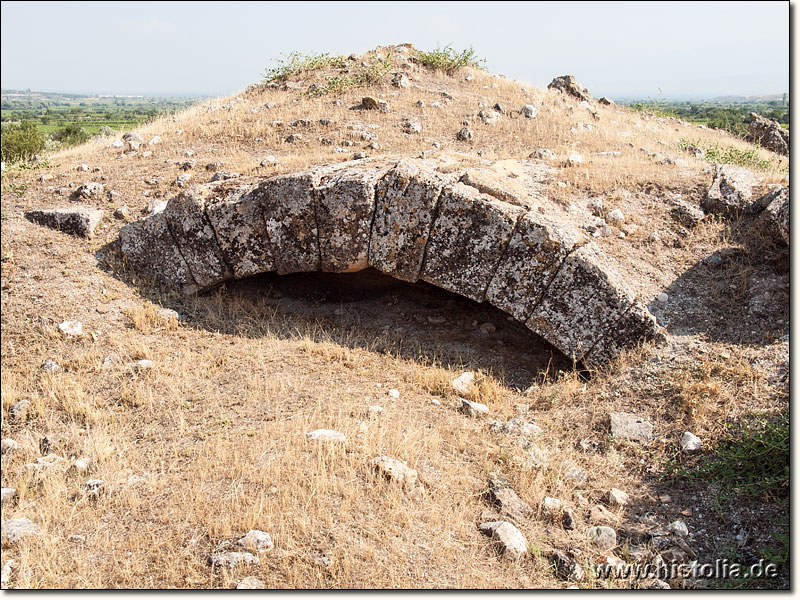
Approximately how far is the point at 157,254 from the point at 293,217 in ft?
6.51

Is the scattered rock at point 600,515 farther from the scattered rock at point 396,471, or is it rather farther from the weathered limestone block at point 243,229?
the weathered limestone block at point 243,229

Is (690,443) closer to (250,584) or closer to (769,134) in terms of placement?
(250,584)

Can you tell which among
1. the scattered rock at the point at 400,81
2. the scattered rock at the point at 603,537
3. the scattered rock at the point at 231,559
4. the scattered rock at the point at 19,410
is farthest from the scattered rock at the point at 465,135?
the scattered rock at the point at 231,559

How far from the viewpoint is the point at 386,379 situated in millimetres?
6113

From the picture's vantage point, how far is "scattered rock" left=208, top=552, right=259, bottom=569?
3.55 metres

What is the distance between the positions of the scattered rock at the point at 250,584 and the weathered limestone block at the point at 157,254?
4.57m

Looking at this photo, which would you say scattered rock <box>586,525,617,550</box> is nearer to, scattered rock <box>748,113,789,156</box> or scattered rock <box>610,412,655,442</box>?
scattered rock <box>610,412,655,442</box>

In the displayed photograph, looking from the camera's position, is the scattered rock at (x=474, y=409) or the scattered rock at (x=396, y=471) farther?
the scattered rock at (x=474, y=409)

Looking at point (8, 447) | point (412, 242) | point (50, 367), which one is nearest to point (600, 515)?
point (412, 242)

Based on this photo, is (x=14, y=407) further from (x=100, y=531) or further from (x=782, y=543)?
(x=782, y=543)

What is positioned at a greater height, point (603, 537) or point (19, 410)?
point (19, 410)

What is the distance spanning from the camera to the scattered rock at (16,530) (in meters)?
3.66

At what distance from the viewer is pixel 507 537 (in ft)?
13.1

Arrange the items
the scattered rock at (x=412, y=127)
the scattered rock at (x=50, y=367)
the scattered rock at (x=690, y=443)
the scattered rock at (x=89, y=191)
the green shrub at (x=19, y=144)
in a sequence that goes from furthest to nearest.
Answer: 1. the scattered rock at (x=412, y=127)
2. the green shrub at (x=19, y=144)
3. the scattered rock at (x=89, y=191)
4. the scattered rock at (x=50, y=367)
5. the scattered rock at (x=690, y=443)
